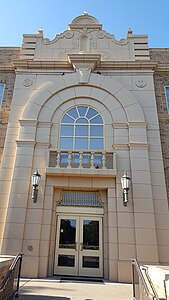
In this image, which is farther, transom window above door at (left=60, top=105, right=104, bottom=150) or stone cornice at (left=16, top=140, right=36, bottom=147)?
transom window above door at (left=60, top=105, right=104, bottom=150)

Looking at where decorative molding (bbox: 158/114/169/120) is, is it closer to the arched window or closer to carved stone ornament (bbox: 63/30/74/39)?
the arched window

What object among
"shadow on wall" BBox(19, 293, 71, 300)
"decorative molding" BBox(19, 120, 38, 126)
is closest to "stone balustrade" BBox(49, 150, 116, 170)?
"decorative molding" BBox(19, 120, 38, 126)

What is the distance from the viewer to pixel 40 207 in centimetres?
804

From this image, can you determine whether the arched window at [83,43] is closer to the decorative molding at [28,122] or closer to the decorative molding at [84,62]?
the decorative molding at [84,62]

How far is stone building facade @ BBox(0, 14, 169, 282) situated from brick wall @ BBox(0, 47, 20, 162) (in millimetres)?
181

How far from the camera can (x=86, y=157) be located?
8.92 meters

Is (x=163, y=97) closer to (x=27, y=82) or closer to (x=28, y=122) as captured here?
(x=28, y=122)

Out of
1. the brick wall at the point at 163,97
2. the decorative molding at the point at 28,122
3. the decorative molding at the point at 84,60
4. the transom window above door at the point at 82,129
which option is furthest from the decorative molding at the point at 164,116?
the decorative molding at the point at 28,122

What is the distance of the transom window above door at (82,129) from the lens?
9.36m

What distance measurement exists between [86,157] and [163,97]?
201 inches

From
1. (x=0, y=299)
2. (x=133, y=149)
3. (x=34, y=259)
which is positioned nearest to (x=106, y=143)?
(x=133, y=149)

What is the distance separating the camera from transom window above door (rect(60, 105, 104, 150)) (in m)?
9.36

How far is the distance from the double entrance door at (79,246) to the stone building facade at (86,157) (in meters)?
0.03

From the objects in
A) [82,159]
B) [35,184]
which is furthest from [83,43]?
[35,184]
